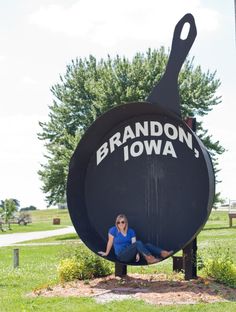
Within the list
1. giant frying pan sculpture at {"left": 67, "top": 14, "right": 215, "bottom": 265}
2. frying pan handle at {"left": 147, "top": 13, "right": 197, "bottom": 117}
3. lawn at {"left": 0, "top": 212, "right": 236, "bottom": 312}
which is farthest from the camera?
frying pan handle at {"left": 147, "top": 13, "right": 197, "bottom": 117}

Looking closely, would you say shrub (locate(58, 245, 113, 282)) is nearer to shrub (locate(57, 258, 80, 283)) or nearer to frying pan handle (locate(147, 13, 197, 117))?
shrub (locate(57, 258, 80, 283))

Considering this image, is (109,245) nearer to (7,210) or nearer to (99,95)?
(99,95)

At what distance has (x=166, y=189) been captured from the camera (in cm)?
1170

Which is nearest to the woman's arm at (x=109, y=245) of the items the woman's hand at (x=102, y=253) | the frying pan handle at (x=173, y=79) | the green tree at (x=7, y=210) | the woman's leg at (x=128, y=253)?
the woman's hand at (x=102, y=253)

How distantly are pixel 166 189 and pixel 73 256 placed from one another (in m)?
2.38

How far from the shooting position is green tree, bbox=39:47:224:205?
3922 cm

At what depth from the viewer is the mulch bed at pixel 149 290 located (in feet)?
32.5

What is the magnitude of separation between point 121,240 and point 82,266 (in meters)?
1.11

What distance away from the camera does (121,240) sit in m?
11.7

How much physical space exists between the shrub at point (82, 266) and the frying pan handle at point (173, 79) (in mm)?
3349

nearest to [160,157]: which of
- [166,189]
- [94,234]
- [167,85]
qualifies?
[166,189]

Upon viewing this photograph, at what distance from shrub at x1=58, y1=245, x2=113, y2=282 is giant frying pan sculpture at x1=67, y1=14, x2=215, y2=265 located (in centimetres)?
36

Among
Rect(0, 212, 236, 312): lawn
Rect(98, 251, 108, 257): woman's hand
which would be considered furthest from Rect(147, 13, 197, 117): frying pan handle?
Rect(0, 212, 236, 312): lawn

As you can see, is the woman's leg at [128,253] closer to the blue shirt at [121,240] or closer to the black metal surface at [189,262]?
the blue shirt at [121,240]
